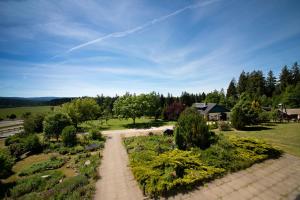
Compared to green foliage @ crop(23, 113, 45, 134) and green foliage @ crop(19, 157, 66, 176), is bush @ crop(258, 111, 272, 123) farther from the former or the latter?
green foliage @ crop(23, 113, 45, 134)

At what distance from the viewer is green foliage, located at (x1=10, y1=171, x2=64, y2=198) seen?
35.1ft

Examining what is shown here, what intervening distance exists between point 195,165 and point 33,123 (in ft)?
104

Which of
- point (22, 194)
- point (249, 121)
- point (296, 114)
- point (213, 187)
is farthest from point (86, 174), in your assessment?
point (296, 114)

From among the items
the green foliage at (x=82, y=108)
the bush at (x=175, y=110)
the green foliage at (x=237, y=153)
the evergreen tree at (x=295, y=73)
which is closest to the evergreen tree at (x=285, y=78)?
the evergreen tree at (x=295, y=73)

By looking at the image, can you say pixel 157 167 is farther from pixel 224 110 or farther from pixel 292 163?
pixel 224 110

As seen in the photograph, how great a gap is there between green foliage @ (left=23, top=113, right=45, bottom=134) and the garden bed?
25.9 meters

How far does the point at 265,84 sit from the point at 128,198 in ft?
265

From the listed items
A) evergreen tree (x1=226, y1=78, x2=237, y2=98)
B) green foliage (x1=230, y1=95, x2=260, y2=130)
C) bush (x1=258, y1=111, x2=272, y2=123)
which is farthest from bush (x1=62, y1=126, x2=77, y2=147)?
evergreen tree (x1=226, y1=78, x2=237, y2=98)

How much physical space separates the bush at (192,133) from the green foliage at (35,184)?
10.9 m

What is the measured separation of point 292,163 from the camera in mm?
13141

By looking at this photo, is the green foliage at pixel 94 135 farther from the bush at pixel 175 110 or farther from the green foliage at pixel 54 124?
the bush at pixel 175 110

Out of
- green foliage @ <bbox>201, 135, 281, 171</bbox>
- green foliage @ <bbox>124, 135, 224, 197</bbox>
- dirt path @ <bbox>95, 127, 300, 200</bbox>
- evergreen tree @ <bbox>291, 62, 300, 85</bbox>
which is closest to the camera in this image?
dirt path @ <bbox>95, 127, 300, 200</bbox>

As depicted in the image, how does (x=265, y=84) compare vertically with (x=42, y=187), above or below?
above

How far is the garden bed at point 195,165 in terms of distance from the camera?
9.84 metres
